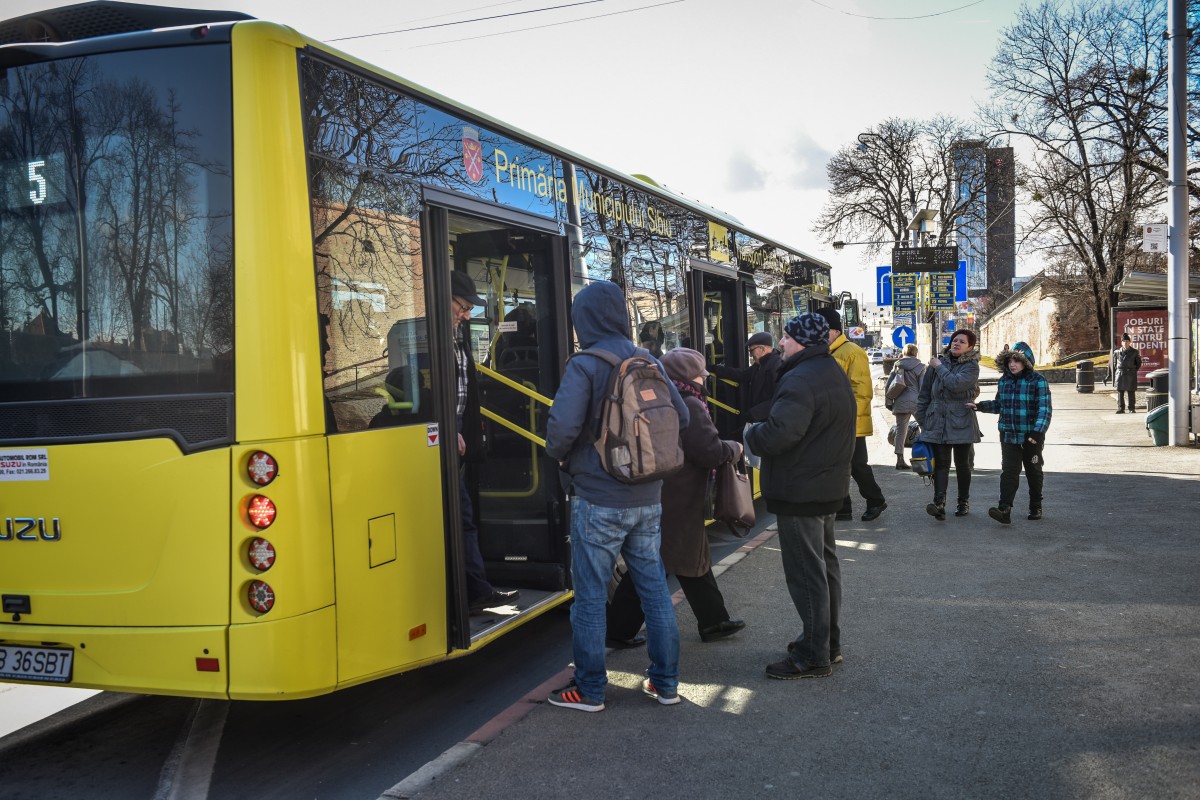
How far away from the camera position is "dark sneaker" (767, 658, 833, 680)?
5.27m

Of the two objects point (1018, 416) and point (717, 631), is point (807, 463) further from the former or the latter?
point (1018, 416)

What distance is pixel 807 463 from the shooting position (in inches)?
201

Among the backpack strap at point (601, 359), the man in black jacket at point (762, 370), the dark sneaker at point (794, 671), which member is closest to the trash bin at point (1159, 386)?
the man in black jacket at point (762, 370)

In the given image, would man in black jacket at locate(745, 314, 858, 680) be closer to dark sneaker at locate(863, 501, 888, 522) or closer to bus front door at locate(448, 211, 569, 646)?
bus front door at locate(448, 211, 569, 646)

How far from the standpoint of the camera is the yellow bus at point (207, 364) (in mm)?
4016

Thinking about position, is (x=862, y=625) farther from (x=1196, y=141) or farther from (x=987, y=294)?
(x=987, y=294)

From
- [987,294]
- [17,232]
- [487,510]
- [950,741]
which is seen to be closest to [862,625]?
[950,741]

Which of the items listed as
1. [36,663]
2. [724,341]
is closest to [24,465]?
[36,663]

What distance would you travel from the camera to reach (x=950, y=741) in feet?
14.4

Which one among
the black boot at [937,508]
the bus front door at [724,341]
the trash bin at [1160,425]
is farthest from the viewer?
the trash bin at [1160,425]

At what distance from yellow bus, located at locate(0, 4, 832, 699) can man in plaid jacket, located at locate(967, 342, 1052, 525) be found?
642 centimetres

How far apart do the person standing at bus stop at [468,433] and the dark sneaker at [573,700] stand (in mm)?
877

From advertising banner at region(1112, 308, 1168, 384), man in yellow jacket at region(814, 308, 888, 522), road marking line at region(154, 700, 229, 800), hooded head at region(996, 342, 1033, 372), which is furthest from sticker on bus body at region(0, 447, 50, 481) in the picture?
advertising banner at region(1112, 308, 1168, 384)

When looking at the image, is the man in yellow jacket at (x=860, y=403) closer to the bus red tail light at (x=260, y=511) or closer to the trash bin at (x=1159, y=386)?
the bus red tail light at (x=260, y=511)
